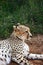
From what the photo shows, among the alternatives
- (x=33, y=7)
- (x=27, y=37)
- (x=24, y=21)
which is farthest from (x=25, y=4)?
(x=27, y=37)

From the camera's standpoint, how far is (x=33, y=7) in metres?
7.62

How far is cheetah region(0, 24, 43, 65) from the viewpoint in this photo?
17.7 feet

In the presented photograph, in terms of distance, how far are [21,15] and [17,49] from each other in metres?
1.94

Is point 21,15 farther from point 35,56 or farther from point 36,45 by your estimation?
point 35,56

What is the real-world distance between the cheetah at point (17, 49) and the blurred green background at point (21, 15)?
93 centimetres

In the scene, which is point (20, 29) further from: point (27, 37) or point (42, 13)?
point (42, 13)

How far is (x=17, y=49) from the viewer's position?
5.56m

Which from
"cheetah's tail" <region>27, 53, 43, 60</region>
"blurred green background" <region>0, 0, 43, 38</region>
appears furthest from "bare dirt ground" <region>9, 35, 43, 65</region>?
"blurred green background" <region>0, 0, 43, 38</region>

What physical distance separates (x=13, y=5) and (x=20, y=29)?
7.01 feet

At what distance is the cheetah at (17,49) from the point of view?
17.7 ft

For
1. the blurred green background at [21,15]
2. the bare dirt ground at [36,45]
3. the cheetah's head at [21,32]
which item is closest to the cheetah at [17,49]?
the cheetah's head at [21,32]

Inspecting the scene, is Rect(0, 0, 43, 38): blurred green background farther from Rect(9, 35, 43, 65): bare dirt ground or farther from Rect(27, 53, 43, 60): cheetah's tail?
Rect(27, 53, 43, 60): cheetah's tail

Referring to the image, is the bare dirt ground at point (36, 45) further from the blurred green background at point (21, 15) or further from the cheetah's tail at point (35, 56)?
the blurred green background at point (21, 15)

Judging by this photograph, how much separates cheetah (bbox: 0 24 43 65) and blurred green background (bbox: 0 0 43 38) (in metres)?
0.93
